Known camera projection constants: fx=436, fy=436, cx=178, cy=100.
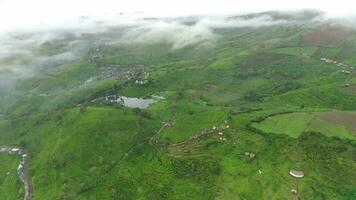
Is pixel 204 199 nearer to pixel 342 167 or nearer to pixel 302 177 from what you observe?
pixel 302 177

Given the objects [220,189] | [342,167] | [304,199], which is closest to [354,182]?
[342,167]

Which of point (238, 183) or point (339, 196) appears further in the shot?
point (238, 183)

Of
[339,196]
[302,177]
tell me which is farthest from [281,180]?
[339,196]

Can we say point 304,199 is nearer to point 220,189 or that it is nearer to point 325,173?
point 325,173

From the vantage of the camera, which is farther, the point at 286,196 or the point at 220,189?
the point at 220,189

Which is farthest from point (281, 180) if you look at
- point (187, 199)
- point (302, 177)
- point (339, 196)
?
point (187, 199)

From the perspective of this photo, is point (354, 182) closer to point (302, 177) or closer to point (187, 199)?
point (302, 177)

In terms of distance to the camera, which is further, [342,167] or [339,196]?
[342,167]
